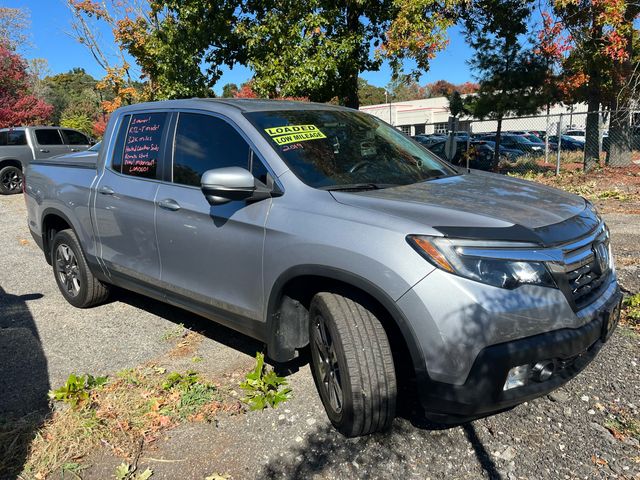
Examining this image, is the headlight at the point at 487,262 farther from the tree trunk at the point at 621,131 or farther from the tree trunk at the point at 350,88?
the tree trunk at the point at 621,131

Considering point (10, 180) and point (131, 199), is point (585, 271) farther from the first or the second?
point (10, 180)

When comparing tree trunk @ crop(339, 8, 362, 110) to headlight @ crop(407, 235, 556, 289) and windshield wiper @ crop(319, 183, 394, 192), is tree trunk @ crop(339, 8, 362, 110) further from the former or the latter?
headlight @ crop(407, 235, 556, 289)

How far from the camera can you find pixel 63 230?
4.79m

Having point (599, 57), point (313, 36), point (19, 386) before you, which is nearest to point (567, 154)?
point (599, 57)

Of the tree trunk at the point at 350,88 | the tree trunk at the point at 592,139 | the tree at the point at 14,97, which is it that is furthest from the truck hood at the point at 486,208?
the tree at the point at 14,97

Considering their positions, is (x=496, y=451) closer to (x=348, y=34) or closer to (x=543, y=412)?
(x=543, y=412)

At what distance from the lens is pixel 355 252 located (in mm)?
2465

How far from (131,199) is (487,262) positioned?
8.73 feet

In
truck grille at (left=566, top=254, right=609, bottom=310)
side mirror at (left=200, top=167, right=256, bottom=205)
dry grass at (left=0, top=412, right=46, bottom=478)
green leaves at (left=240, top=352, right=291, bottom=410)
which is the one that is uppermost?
side mirror at (left=200, top=167, right=256, bottom=205)

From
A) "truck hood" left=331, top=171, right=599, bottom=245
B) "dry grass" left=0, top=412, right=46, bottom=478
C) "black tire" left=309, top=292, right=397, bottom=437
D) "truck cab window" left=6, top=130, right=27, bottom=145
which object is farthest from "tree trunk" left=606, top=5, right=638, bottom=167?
"truck cab window" left=6, top=130, right=27, bottom=145

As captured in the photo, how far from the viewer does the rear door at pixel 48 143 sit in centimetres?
1423

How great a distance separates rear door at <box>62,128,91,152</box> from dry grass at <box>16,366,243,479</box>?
1312 centimetres

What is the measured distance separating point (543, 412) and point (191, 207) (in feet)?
8.08

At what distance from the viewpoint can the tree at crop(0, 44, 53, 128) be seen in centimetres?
2592
